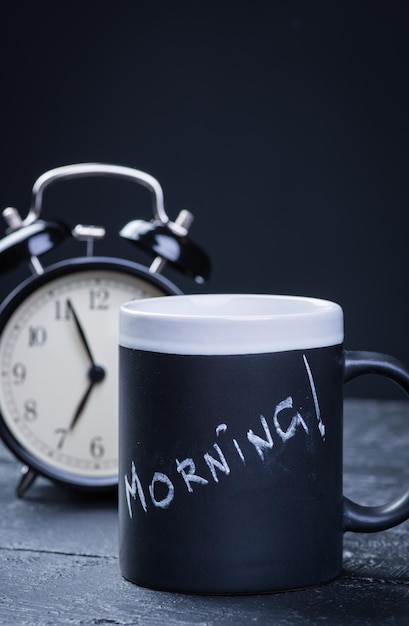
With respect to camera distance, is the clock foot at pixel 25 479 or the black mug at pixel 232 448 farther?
the clock foot at pixel 25 479

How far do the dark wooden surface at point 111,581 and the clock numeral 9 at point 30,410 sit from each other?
79mm

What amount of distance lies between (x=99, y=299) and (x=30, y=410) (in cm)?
14

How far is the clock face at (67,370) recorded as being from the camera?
1.12 meters

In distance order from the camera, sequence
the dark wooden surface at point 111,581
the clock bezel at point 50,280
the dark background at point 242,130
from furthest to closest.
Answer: the dark background at point 242,130, the clock bezel at point 50,280, the dark wooden surface at point 111,581

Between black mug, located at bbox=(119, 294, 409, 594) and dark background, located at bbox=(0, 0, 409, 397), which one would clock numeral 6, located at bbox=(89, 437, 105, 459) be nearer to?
black mug, located at bbox=(119, 294, 409, 594)

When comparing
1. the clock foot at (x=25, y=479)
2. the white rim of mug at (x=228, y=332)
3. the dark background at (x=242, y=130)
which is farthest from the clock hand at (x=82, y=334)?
the dark background at (x=242, y=130)

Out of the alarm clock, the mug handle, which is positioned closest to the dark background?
the alarm clock

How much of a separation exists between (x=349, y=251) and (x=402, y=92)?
0.32 m

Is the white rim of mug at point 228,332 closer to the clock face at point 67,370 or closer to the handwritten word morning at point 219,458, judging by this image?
the handwritten word morning at point 219,458

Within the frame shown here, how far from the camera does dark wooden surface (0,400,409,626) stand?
2.37 ft

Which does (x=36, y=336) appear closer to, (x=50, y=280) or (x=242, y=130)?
(x=50, y=280)

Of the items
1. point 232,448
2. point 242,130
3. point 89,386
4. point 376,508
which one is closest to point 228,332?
point 232,448

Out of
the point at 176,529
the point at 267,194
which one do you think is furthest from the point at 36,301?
the point at 267,194

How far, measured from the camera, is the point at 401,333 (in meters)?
2.12
